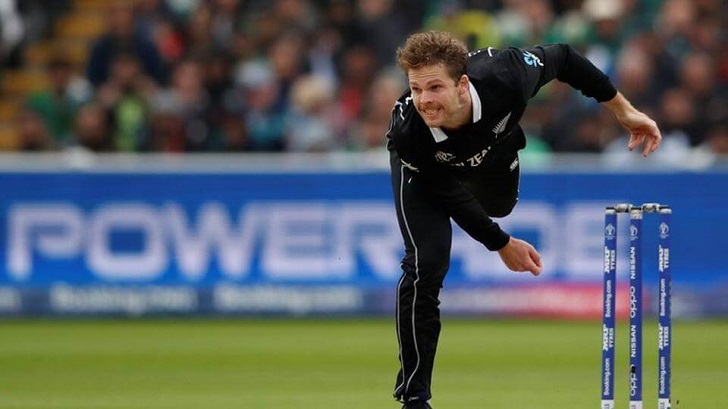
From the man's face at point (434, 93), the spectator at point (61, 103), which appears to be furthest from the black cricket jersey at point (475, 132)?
the spectator at point (61, 103)

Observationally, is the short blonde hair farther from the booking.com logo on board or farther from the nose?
the booking.com logo on board

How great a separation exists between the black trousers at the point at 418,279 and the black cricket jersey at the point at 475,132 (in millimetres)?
96

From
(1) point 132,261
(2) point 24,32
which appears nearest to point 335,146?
(1) point 132,261

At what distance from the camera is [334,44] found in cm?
1666

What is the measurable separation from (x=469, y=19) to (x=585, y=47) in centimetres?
130

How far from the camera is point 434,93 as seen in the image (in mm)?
7172

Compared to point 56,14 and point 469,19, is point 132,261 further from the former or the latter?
point 56,14

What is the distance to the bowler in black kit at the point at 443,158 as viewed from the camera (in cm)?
729

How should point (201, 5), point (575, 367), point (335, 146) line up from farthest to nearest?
point (201, 5), point (335, 146), point (575, 367)

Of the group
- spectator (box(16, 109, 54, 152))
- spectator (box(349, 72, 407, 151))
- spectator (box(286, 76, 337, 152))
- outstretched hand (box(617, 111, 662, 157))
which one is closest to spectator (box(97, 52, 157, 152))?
spectator (box(16, 109, 54, 152))

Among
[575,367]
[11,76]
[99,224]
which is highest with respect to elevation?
[11,76]

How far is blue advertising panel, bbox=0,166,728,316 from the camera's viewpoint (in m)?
14.0

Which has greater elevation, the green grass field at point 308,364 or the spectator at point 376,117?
the spectator at point 376,117

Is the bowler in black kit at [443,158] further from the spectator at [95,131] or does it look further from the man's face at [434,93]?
the spectator at [95,131]
